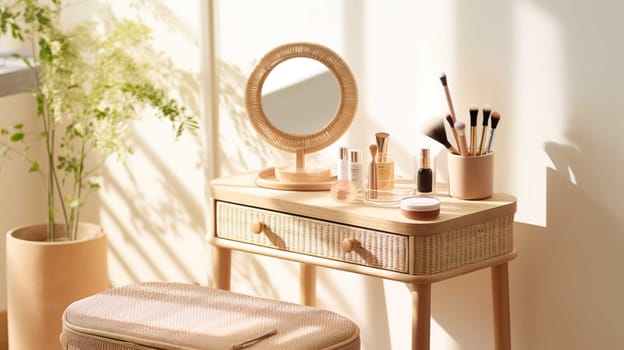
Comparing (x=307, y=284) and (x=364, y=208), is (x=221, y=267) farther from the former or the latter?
(x=364, y=208)

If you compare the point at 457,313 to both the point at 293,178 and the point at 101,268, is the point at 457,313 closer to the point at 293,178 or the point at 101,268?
the point at 293,178

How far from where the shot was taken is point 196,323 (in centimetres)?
223

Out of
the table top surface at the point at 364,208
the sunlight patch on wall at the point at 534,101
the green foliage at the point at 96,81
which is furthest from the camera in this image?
the green foliage at the point at 96,81

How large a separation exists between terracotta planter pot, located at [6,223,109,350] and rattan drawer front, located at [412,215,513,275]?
1.16 meters

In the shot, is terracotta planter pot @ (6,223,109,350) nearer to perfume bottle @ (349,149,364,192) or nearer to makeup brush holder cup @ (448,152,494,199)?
perfume bottle @ (349,149,364,192)

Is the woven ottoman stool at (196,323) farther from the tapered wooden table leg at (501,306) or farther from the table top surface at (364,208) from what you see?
the tapered wooden table leg at (501,306)

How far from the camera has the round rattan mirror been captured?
255 centimetres

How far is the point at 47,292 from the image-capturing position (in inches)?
119

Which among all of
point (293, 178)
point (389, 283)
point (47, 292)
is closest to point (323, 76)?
point (293, 178)

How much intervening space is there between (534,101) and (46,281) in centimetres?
146

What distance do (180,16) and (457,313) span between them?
1.15m

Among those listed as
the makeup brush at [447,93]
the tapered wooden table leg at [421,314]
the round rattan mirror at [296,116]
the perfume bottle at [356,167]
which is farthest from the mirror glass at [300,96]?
the tapered wooden table leg at [421,314]

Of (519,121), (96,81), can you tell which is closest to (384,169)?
(519,121)

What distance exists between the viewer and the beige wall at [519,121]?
7.63ft
